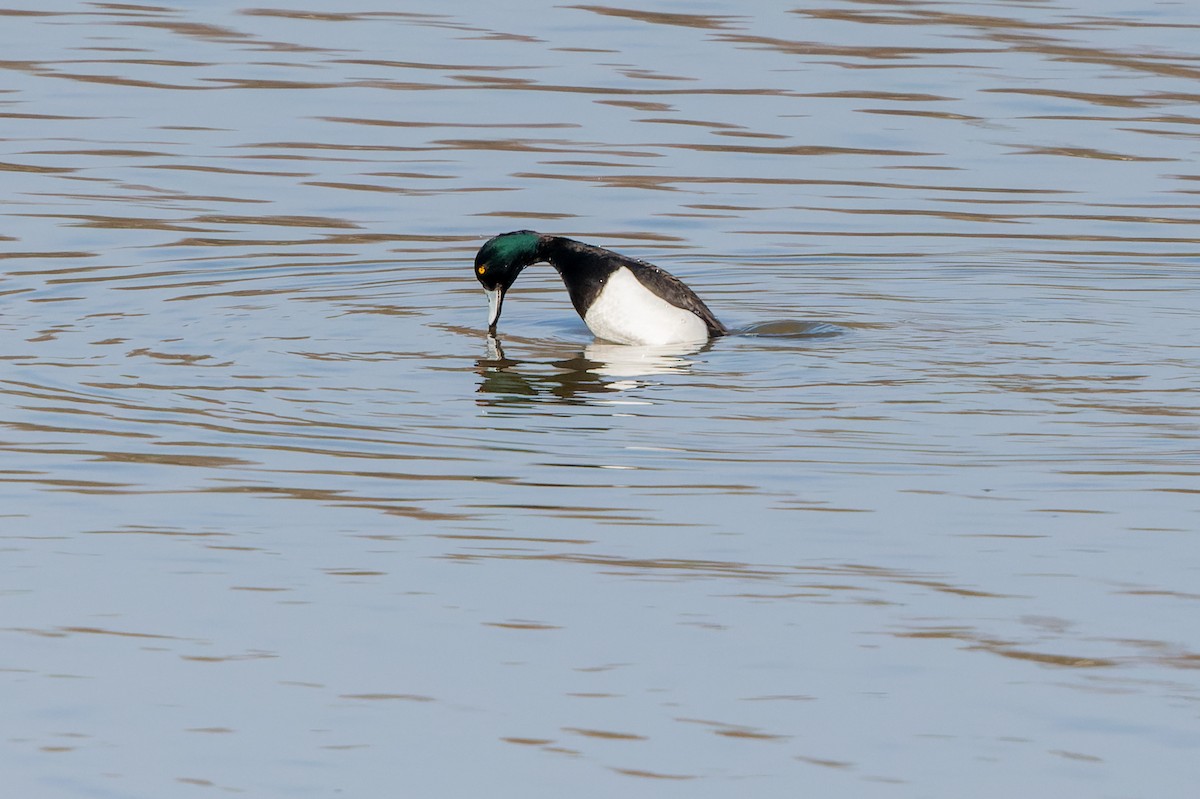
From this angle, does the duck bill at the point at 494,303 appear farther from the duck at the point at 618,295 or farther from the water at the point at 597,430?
the water at the point at 597,430

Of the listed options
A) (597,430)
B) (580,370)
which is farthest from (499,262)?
(597,430)

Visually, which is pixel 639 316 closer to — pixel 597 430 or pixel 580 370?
pixel 580 370

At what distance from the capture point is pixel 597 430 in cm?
967

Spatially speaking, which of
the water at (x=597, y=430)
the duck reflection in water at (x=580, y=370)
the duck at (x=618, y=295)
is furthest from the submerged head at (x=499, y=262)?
the duck reflection in water at (x=580, y=370)

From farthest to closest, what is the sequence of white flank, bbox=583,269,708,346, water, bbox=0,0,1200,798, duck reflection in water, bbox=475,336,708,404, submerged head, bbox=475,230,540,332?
submerged head, bbox=475,230,540,332 → white flank, bbox=583,269,708,346 → duck reflection in water, bbox=475,336,708,404 → water, bbox=0,0,1200,798

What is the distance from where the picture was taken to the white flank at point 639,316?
1192 centimetres

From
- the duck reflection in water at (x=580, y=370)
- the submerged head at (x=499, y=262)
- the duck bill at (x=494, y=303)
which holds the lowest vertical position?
the duck reflection in water at (x=580, y=370)

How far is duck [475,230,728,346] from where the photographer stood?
1195 centimetres

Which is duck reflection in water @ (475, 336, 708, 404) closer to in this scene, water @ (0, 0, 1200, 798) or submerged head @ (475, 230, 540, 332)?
water @ (0, 0, 1200, 798)

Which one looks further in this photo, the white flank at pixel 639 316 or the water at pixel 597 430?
the white flank at pixel 639 316

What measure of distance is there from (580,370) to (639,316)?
754 millimetres

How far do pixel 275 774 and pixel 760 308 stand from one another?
7578 millimetres

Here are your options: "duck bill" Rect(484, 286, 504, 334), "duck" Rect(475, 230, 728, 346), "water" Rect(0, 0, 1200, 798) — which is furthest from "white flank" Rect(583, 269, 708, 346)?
"duck bill" Rect(484, 286, 504, 334)

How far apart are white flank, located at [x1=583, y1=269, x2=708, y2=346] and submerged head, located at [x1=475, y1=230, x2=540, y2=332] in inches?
24.5
